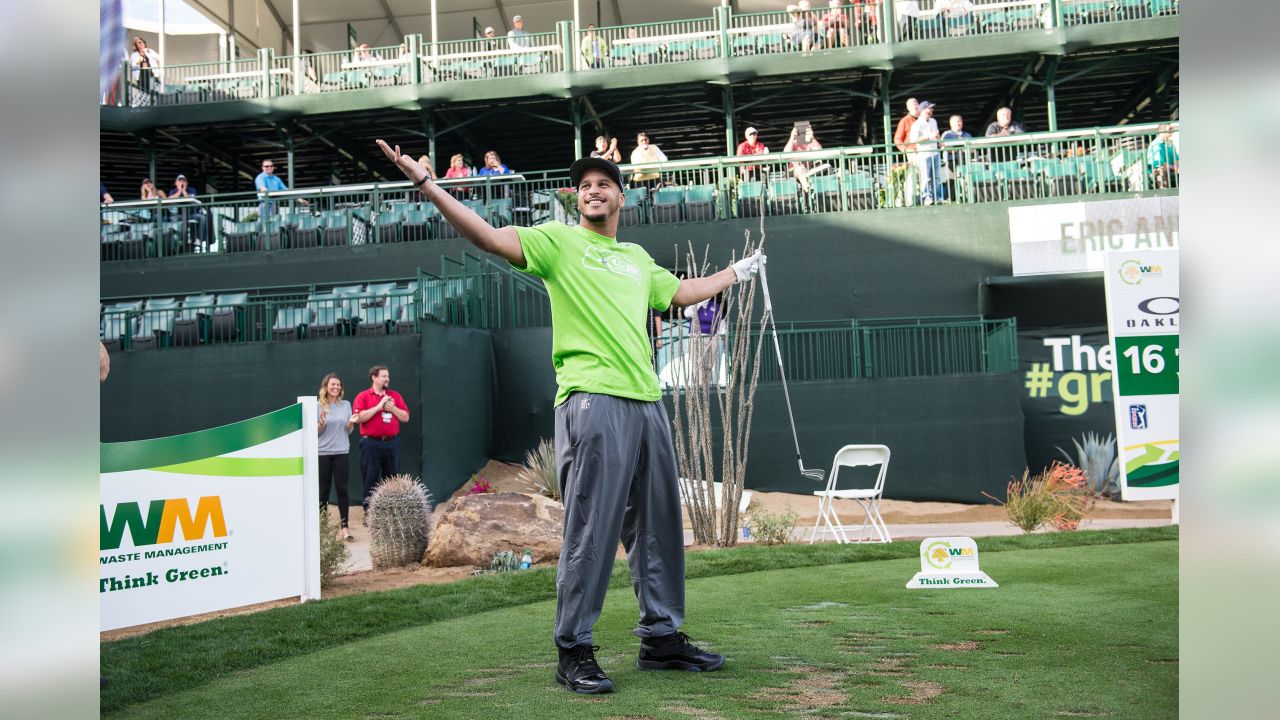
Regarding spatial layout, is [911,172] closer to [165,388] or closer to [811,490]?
[811,490]

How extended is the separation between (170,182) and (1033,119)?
Result: 934 inches

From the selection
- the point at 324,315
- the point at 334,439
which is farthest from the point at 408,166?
the point at 324,315

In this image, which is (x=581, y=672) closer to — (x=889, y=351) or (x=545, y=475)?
(x=545, y=475)

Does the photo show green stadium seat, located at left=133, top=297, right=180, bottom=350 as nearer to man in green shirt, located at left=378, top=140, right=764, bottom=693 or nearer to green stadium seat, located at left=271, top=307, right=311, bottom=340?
green stadium seat, located at left=271, top=307, right=311, bottom=340

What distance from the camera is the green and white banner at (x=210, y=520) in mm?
6281

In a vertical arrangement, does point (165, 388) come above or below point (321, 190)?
below

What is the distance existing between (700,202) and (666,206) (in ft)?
2.09

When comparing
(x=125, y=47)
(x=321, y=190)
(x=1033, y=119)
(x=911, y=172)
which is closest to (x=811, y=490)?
(x=911, y=172)

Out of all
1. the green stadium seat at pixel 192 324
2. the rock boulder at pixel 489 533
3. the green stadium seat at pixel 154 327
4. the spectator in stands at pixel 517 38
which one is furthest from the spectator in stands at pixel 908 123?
the green stadium seat at pixel 154 327

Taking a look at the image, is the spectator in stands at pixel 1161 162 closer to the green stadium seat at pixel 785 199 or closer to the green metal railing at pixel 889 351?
the green metal railing at pixel 889 351

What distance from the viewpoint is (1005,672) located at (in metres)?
4.01

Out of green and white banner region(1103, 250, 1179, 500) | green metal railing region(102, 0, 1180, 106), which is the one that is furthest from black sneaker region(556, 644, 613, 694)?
green metal railing region(102, 0, 1180, 106)

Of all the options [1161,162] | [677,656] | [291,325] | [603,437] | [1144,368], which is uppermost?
[1161,162]

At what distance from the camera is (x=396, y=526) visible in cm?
1007
